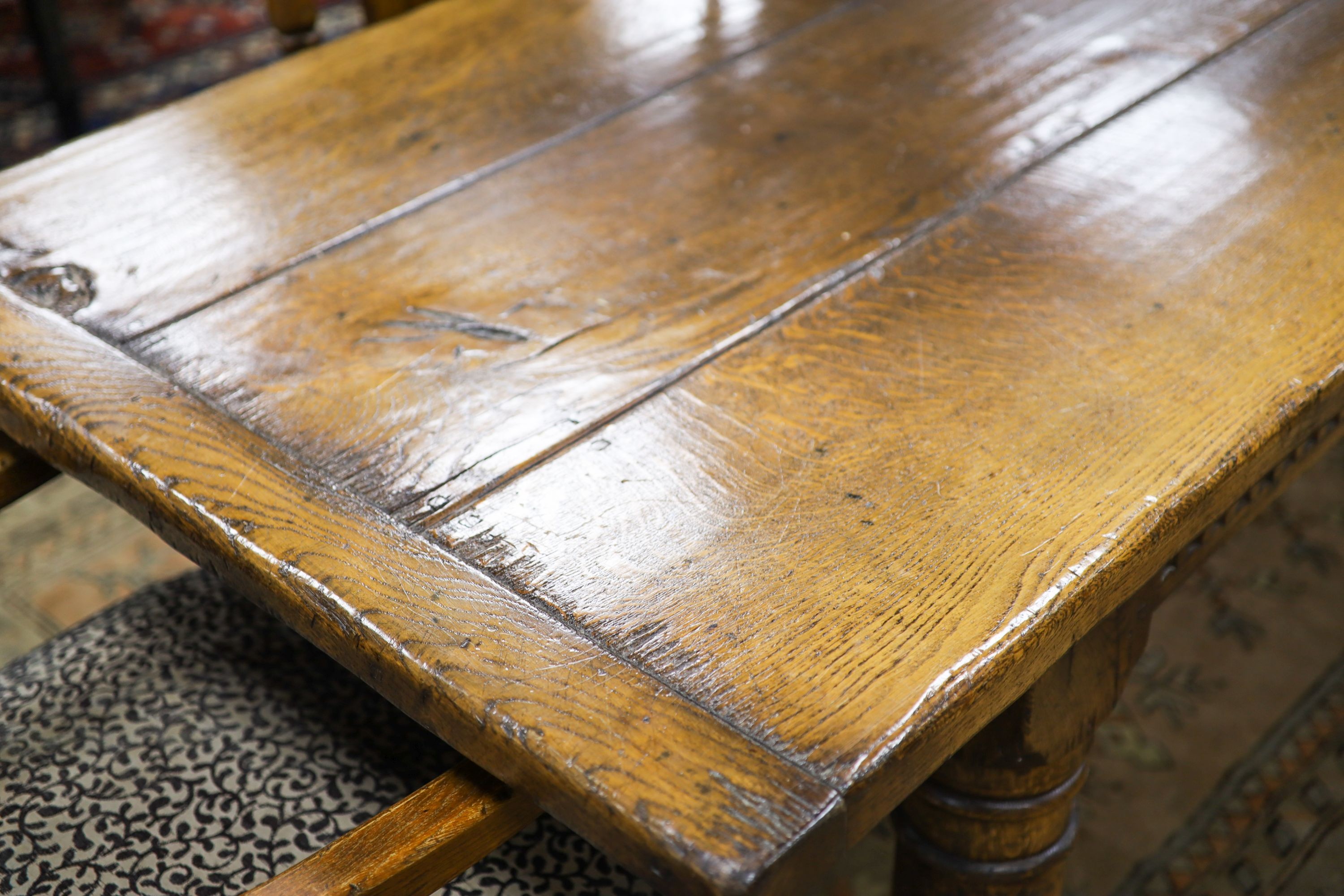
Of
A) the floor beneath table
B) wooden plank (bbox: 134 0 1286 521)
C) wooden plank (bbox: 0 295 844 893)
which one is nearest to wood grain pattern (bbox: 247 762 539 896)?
wooden plank (bbox: 0 295 844 893)

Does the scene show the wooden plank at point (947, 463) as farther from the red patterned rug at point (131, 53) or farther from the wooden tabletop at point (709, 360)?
the red patterned rug at point (131, 53)

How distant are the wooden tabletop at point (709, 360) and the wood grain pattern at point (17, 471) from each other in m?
0.09

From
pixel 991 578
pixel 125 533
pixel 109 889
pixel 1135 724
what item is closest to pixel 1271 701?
pixel 1135 724

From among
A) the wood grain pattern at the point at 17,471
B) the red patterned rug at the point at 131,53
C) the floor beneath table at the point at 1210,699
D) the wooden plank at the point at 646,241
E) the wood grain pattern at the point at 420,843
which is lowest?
the floor beneath table at the point at 1210,699

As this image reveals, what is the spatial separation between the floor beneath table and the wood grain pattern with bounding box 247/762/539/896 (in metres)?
0.83

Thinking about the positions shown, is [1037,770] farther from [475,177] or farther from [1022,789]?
[475,177]

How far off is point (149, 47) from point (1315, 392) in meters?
3.29

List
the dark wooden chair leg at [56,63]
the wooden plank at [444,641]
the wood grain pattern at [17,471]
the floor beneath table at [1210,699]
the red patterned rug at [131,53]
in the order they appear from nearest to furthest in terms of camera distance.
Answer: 1. the wooden plank at [444,641]
2. the wood grain pattern at [17,471]
3. the floor beneath table at [1210,699]
4. the dark wooden chair leg at [56,63]
5. the red patterned rug at [131,53]

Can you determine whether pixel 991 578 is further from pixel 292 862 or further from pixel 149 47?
pixel 149 47

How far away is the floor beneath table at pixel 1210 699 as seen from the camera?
136 cm

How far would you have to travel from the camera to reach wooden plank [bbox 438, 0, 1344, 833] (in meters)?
0.58

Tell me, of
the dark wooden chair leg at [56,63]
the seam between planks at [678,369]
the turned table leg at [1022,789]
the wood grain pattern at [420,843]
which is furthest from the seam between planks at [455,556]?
the dark wooden chair leg at [56,63]

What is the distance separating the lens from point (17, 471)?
88cm

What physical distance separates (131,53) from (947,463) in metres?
3.20
